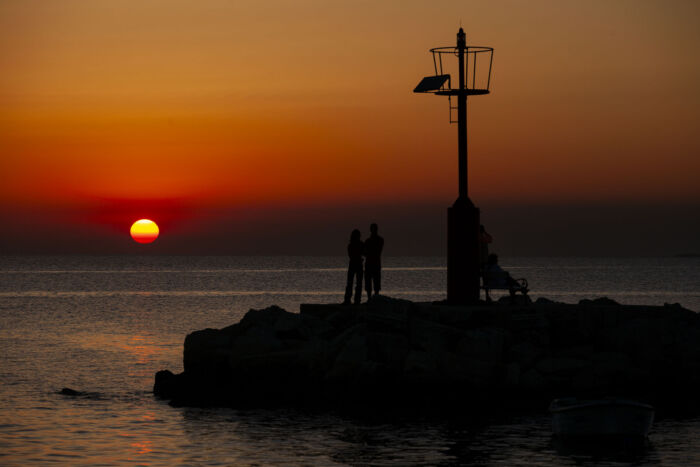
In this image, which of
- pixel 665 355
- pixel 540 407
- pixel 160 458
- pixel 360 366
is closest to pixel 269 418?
pixel 360 366

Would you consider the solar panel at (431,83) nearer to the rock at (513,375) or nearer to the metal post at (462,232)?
the metal post at (462,232)

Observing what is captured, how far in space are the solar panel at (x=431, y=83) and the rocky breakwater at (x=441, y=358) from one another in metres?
4.73

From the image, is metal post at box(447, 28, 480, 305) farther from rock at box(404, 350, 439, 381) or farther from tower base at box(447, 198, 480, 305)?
rock at box(404, 350, 439, 381)

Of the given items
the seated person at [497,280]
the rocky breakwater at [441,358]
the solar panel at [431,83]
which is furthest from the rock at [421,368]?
the solar panel at [431,83]

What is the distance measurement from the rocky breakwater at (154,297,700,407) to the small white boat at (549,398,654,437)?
3.09 m

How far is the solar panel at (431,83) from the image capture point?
75.7 feet

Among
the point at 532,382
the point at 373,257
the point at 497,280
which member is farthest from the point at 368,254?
the point at 532,382

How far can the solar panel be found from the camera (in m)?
23.1

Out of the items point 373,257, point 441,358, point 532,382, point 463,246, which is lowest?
point 532,382

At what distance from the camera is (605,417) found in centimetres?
1756

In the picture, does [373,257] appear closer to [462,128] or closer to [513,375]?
[462,128]

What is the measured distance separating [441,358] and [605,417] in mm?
4085

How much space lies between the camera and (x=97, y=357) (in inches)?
1291

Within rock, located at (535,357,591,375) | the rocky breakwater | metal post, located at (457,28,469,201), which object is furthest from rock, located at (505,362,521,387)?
metal post, located at (457,28,469,201)
